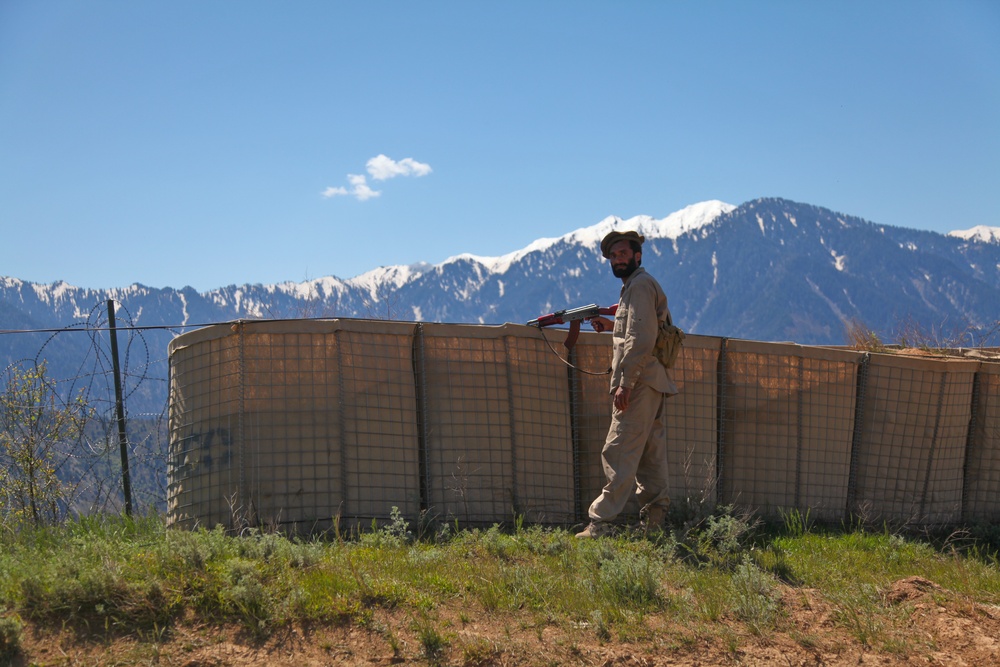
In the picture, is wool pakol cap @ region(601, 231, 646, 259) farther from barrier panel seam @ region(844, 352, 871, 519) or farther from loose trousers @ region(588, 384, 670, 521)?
barrier panel seam @ region(844, 352, 871, 519)

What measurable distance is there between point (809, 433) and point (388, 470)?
4.30m

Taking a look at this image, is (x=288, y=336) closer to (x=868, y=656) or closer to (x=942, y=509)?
(x=868, y=656)

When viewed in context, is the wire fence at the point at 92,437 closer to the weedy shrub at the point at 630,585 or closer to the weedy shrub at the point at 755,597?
the weedy shrub at the point at 630,585

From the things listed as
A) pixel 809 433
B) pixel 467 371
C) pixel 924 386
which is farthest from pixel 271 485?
pixel 924 386

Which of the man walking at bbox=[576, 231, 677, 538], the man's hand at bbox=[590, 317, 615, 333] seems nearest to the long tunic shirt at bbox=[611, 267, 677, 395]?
the man walking at bbox=[576, 231, 677, 538]

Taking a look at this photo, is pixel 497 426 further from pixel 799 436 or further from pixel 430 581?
pixel 799 436

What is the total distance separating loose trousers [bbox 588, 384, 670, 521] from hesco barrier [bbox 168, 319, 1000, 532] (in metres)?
0.55

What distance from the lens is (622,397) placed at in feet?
21.9

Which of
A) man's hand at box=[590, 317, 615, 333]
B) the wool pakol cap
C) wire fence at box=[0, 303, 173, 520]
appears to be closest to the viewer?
the wool pakol cap

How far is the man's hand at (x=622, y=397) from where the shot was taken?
6.66 metres

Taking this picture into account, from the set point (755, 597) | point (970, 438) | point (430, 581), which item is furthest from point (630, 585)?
point (970, 438)

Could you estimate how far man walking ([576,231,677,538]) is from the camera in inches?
263

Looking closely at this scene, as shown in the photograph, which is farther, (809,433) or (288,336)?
(809,433)

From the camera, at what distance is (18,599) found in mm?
4926
